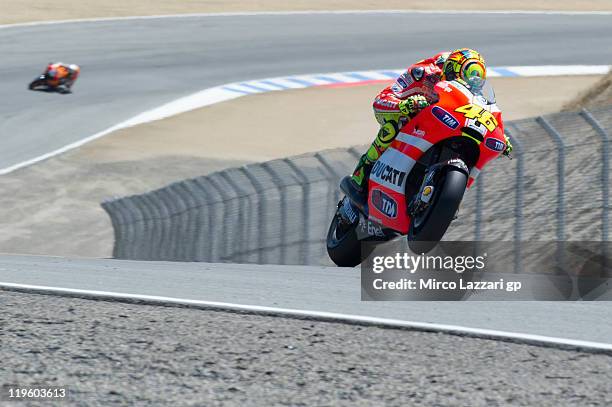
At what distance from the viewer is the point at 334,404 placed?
4590 millimetres

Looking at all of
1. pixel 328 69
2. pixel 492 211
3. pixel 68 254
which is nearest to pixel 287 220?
pixel 492 211

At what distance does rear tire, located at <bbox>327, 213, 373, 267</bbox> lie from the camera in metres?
8.91

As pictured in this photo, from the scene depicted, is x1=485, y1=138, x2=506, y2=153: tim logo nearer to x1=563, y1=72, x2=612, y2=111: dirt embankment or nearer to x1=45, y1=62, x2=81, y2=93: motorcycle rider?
x1=563, y1=72, x2=612, y2=111: dirt embankment

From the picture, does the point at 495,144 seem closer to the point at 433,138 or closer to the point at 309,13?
the point at 433,138

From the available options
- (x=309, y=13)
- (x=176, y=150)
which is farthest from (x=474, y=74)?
(x=309, y=13)

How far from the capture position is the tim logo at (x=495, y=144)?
298 inches

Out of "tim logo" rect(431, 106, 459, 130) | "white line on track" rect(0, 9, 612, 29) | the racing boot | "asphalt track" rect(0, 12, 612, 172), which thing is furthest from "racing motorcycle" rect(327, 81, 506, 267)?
"white line on track" rect(0, 9, 612, 29)

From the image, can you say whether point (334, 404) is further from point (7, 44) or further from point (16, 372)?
point (7, 44)

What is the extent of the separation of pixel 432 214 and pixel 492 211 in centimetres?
298

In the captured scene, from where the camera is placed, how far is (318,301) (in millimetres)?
6594

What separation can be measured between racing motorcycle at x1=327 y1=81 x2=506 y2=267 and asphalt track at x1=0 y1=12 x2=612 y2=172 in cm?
1568

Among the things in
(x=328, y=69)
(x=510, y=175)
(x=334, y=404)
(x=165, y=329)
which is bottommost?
(x=334, y=404)

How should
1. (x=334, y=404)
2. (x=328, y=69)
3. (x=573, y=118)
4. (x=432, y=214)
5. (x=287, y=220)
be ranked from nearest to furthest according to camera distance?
(x=334, y=404) < (x=432, y=214) < (x=573, y=118) < (x=287, y=220) < (x=328, y=69)

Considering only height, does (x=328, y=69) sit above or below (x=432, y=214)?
above
